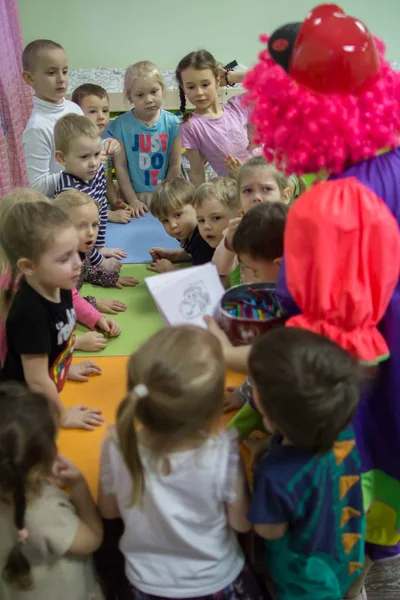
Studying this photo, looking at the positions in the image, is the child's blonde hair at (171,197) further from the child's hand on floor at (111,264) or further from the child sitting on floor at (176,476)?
the child sitting on floor at (176,476)

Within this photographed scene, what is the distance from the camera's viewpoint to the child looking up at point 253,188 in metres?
1.49

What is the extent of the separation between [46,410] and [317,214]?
512mm

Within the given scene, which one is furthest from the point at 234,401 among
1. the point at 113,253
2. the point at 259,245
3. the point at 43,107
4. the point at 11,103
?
the point at 11,103

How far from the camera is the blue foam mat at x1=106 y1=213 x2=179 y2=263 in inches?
83.7

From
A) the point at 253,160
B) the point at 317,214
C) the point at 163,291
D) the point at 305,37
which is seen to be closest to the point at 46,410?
the point at 163,291

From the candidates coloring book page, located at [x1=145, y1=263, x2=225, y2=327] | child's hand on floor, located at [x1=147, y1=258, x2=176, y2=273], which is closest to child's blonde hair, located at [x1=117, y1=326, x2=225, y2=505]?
coloring book page, located at [x1=145, y1=263, x2=225, y2=327]

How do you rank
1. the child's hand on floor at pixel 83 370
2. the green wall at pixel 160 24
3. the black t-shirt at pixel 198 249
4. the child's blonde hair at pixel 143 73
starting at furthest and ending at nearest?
the green wall at pixel 160 24, the child's blonde hair at pixel 143 73, the black t-shirt at pixel 198 249, the child's hand on floor at pixel 83 370

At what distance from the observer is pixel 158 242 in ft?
7.32

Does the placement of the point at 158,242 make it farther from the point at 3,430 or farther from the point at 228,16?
the point at 228,16

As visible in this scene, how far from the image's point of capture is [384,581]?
1233 mm

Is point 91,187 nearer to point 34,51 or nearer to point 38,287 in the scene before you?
point 34,51

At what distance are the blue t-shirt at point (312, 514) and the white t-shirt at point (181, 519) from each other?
7 centimetres

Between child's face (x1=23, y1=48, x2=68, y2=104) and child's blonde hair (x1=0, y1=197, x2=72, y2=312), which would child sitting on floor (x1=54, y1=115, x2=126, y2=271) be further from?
child's blonde hair (x1=0, y1=197, x2=72, y2=312)

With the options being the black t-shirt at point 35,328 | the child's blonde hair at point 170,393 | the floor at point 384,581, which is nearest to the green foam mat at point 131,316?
the black t-shirt at point 35,328
